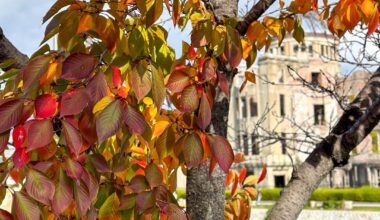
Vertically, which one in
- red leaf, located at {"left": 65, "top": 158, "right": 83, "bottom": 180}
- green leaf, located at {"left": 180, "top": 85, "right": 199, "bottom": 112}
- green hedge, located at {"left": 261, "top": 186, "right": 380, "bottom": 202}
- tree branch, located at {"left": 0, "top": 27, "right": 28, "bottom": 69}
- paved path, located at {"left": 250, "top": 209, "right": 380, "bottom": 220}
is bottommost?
green hedge, located at {"left": 261, "top": 186, "right": 380, "bottom": 202}

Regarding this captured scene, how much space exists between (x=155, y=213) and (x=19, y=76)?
42cm

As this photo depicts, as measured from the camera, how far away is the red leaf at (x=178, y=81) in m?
1.15

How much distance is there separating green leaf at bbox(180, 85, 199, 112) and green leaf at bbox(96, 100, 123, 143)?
19 centimetres

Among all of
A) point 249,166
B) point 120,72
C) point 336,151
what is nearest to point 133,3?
point 120,72

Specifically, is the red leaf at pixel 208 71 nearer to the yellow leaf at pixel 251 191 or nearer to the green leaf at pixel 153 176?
the green leaf at pixel 153 176

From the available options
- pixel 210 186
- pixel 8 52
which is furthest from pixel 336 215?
pixel 8 52

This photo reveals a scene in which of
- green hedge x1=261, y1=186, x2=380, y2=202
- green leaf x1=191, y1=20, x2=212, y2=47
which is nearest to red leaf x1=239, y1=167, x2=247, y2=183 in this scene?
green leaf x1=191, y1=20, x2=212, y2=47

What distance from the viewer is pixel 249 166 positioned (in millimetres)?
31469

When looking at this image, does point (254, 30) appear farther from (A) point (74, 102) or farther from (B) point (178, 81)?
(A) point (74, 102)

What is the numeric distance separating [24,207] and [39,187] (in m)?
0.05

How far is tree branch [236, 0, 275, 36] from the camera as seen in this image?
1627 mm

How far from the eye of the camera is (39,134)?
92 centimetres

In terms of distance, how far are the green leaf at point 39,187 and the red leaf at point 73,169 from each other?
0.05 metres

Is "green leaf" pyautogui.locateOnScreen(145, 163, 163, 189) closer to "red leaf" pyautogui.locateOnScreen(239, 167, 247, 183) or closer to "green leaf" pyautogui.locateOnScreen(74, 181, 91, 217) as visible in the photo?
"green leaf" pyautogui.locateOnScreen(74, 181, 91, 217)
